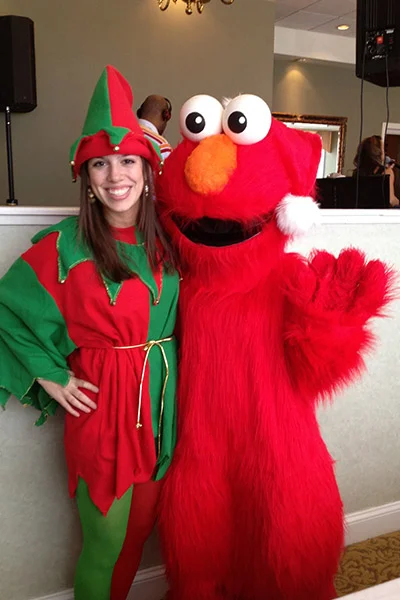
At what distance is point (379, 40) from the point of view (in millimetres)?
2414

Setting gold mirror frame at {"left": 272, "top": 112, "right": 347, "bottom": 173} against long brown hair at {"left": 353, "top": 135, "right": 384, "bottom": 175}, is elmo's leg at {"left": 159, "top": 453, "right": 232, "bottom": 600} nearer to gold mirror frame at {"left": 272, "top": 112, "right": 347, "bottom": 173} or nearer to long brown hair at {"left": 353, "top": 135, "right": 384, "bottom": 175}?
long brown hair at {"left": 353, "top": 135, "right": 384, "bottom": 175}

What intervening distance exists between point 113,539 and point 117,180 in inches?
31.4

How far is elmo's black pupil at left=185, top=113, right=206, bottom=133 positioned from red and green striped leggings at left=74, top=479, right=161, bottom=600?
2.66 feet

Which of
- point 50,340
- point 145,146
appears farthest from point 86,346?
point 145,146

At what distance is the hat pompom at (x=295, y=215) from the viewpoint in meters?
1.15

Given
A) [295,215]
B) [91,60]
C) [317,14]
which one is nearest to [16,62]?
[91,60]

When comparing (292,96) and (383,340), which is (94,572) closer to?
(383,340)

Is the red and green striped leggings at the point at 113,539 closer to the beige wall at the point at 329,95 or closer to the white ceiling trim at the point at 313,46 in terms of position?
the white ceiling trim at the point at 313,46

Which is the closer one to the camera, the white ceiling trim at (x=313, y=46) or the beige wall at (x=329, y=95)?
the white ceiling trim at (x=313, y=46)

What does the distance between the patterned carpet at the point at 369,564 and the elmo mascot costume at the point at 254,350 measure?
509mm

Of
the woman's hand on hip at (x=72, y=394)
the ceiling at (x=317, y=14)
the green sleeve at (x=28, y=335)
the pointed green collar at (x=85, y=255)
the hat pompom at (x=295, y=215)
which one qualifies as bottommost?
the woman's hand on hip at (x=72, y=394)

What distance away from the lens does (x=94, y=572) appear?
1.31 metres

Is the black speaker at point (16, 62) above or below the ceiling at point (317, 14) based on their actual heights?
below

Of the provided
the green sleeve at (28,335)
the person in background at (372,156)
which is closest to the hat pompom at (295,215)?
the green sleeve at (28,335)
